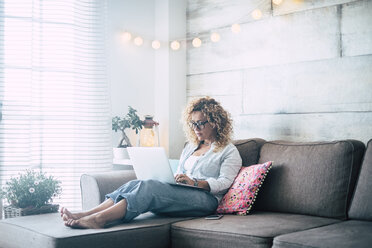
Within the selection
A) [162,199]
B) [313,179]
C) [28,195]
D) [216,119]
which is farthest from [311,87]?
[28,195]

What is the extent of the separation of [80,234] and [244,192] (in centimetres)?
98

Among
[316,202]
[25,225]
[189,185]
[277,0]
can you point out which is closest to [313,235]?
[316,202]

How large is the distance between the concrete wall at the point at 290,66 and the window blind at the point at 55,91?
33.9 inches

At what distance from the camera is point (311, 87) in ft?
10.5

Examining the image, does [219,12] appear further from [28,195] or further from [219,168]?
[28,195]

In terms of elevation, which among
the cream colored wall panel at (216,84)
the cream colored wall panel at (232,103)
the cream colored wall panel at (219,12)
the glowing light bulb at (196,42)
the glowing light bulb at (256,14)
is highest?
the cream colored wall panel at (219,12)

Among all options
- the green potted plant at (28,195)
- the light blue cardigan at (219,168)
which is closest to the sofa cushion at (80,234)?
the light blue cardigan at (219,168)

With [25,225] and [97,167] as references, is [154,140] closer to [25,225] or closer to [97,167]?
[97,167]

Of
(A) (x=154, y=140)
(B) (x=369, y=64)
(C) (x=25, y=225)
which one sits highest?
(B) (x=369, y=64)

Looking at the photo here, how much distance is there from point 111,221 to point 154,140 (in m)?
1.55

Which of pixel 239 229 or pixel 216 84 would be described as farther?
pixel 216 84

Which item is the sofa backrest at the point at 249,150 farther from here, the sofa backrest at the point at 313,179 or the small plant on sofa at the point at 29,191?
the small plant on sofa at the point at 29,191

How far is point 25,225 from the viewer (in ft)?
8.00

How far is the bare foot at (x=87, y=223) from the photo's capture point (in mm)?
2361
